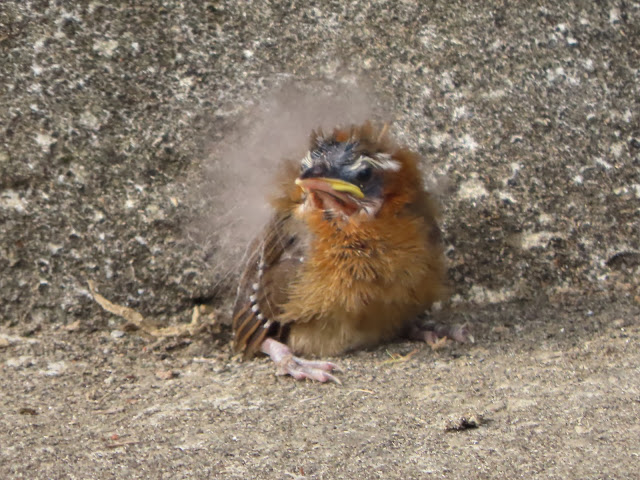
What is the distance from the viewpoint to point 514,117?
388 cm

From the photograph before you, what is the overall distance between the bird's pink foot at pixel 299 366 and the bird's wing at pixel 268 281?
0.14 metres

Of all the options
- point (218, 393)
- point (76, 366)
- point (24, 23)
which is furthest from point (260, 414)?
point (24, 23)

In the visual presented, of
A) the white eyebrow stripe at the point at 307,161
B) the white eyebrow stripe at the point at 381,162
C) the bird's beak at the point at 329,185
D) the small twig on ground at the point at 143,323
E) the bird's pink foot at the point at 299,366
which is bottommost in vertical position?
the small twig on ground at the point at 143,323

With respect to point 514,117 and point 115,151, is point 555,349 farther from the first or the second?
point 115,151

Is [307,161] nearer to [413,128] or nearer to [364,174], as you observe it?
[364,174]

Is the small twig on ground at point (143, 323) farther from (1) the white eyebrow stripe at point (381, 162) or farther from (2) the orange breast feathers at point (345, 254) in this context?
(1) the white eyebrow stripe at point (381, 162)

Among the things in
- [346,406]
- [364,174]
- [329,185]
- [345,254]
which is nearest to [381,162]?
[364,174]

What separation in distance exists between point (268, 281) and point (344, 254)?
1.37ft

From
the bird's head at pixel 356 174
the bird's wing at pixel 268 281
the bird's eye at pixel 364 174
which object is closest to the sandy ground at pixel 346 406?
the bird's wing at pixel 268 281

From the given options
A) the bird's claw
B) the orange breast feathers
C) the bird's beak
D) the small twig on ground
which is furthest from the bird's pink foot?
the bird's beak

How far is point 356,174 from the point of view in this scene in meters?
3.30

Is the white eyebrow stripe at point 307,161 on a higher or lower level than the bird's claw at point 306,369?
higher

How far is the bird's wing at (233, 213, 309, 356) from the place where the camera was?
345 cm

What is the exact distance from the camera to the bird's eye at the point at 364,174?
10.8 ft
